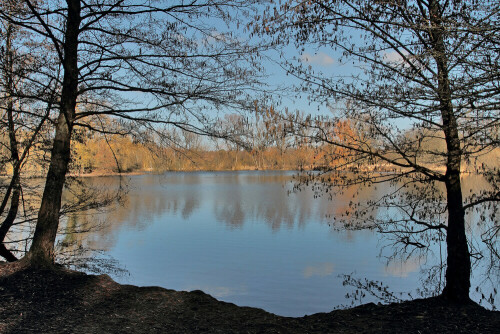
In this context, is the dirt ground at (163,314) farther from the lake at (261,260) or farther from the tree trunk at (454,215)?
the lake at (261,260)

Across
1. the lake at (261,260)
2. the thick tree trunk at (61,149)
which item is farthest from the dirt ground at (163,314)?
the lake at (261,260)

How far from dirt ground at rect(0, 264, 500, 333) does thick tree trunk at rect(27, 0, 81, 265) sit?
28.6 inches

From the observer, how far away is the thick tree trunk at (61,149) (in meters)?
5.82

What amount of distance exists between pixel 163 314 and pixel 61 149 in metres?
3.32

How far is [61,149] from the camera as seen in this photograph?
5.98m

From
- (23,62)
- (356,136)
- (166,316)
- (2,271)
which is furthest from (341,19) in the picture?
(2,271)

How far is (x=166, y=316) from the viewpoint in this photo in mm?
4227

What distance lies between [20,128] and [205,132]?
417 centimetres

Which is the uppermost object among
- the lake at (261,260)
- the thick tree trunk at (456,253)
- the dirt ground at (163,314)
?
the thick tree trunk at (456,253)

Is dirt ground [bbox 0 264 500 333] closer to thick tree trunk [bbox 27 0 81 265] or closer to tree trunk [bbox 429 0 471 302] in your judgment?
tree trunk [bbox 429 0 471 302]

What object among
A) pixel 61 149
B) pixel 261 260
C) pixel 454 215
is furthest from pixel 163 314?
pixel 261 260

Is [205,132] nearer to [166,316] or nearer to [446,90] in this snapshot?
[166,316]

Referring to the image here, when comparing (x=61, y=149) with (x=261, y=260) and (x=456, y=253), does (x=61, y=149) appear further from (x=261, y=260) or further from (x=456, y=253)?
(x=456, y=253)

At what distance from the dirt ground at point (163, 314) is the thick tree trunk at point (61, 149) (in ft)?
2.39
